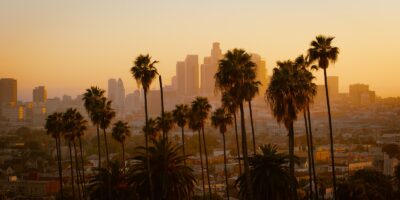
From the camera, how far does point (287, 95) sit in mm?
32250

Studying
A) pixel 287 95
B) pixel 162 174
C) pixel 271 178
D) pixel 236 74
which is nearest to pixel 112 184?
pixel 162 174

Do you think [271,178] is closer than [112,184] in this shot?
Yes

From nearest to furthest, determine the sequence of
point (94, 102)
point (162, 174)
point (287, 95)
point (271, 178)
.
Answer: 1. point (271, 178)
2. point (287, 95)
3. point (162, 174)
4. point (94, 102)

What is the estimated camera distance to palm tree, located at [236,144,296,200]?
30953 mm

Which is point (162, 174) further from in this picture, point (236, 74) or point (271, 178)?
point (236, 74)

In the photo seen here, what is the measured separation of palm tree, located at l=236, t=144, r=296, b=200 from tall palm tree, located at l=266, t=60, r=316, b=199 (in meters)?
0.98

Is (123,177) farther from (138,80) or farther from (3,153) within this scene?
(3,153)

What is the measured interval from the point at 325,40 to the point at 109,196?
56.0ft

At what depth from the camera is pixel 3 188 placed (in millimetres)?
107250

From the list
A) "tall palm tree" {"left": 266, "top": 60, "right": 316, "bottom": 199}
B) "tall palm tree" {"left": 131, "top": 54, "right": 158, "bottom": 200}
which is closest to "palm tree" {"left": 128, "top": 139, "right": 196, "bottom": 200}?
"tall palm tree" {"left": 131, "top": 54, "right": 158, "bottom": 200}

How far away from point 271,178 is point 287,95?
4755mm

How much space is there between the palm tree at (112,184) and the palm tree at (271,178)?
10226 millimetres

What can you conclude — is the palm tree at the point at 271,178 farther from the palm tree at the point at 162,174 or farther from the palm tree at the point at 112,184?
the palm tree at the point at 112,184

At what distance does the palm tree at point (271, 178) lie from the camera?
102ft
